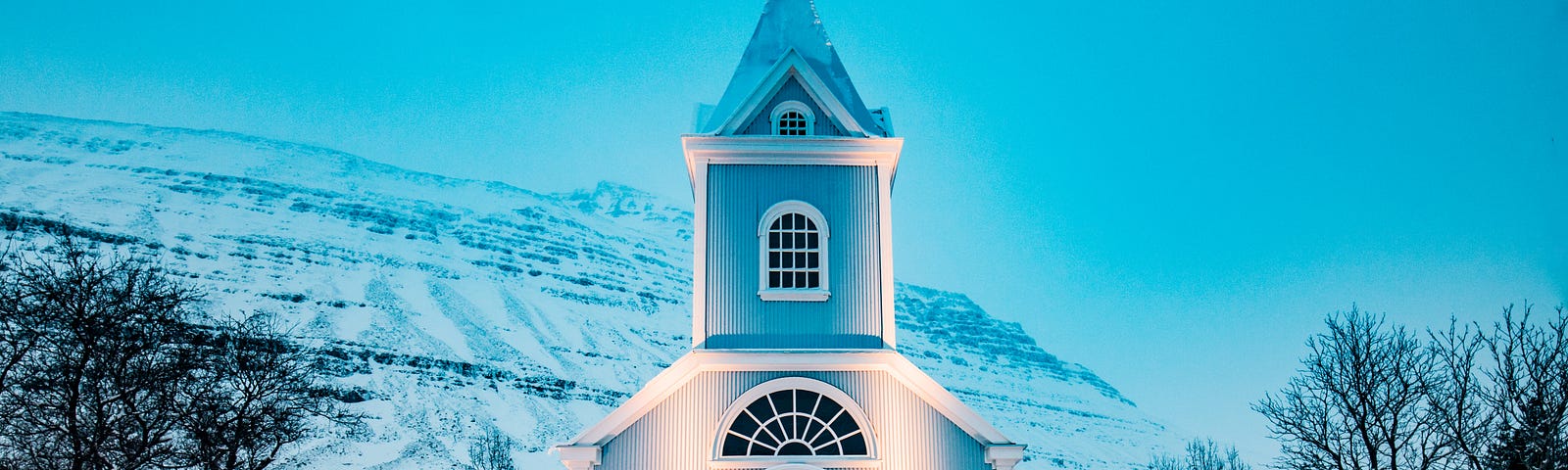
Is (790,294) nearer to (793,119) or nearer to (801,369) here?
(801,369)

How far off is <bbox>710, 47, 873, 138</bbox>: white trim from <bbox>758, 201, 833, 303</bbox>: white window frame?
1.62 m

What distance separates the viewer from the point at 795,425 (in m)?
17.9

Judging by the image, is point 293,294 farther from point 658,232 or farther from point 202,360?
point 658,232

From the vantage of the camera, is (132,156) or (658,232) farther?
(658,232)

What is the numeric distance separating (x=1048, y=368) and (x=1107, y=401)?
12.1 meters

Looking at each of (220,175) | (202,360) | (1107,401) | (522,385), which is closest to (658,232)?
(220,175)

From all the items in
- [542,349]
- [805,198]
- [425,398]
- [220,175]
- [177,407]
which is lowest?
[177,407]

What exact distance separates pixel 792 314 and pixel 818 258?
3.74 feet

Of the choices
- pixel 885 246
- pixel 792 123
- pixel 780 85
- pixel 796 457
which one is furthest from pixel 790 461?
pixel 780 85

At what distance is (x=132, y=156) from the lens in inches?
6063

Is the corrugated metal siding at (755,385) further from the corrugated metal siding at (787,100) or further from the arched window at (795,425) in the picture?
Result: the corrugated metal siding at (787,100)

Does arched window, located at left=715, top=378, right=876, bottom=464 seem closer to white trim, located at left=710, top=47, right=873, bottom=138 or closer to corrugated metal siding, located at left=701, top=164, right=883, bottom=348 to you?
corrugated metal siding, located at left=701, top=164, right=883, bottom=348

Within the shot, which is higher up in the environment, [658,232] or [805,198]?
[658,232]

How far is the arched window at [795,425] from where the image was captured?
58.3 ft
